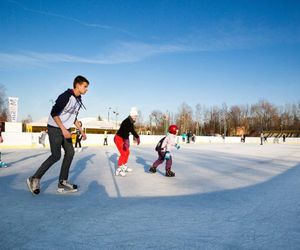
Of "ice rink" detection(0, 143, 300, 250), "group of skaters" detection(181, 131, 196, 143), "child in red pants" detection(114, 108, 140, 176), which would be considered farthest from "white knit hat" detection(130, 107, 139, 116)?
"group of skaters" detection(181, 131, 196, 143)

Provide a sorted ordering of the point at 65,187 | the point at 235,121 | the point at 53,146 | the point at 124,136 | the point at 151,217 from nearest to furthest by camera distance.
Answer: the point at 151,217 → the point at 53,146 → the point at 65,187 → the point at 124,136 → the point at 235,121

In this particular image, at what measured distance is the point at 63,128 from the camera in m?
3.81

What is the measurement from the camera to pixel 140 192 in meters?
4.11

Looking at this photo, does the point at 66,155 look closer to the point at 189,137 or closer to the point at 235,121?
the point at 189,137

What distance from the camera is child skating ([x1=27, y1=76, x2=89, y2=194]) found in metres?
3.84

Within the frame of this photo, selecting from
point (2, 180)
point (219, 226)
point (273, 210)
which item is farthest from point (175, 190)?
point (2, 180)

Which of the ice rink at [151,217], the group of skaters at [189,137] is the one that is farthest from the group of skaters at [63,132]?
the group of skaters at [189,137]

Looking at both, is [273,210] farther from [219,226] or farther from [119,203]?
[119,203]

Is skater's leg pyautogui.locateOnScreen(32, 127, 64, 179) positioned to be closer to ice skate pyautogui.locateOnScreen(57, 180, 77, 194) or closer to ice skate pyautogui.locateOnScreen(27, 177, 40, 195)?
ice skate pyautogui.locateOnScreen(27, 177, 40, 195)

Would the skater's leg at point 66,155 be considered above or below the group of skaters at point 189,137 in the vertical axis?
above

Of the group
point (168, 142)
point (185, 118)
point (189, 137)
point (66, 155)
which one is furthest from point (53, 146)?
point (185, 118)

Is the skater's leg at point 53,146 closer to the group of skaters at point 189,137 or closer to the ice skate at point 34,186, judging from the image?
the ice skate at point 34,186

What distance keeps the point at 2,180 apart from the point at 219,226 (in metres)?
4.14

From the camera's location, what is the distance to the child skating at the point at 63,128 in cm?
384
